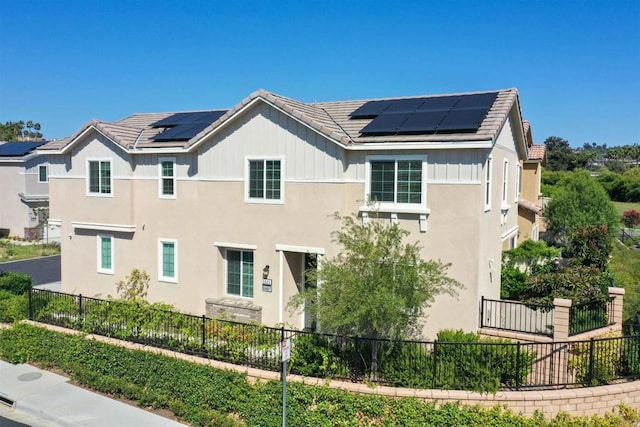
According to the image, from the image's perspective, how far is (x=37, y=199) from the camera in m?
37.0

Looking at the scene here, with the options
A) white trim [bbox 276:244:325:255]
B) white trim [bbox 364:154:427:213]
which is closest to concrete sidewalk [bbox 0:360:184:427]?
white trim [bbox 276:244:325:255]

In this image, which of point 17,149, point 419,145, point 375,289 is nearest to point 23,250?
point 17,149

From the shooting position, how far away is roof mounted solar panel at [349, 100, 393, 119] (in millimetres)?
15672

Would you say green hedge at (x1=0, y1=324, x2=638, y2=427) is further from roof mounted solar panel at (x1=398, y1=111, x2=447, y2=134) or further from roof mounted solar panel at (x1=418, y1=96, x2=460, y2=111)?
roof mounted solar panel at (x1=418, y1=96, x2=460, y2=111)

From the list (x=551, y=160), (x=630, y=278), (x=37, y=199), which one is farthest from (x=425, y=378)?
(x=551, y=160)

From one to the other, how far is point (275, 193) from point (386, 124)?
4020 mm

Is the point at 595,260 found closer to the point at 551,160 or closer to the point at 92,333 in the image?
the point at 92,333

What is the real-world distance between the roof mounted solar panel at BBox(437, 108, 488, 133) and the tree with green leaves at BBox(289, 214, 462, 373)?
3640mm

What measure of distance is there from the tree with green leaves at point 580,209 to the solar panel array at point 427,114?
55.9 feet

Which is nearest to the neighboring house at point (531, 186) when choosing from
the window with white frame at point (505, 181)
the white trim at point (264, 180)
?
the window with white frame at point (505, 181)

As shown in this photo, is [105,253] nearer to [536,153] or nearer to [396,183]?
[396,183]

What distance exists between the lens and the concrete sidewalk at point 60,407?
10867 mm

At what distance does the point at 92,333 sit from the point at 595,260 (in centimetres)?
1888

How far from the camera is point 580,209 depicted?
29.1m
